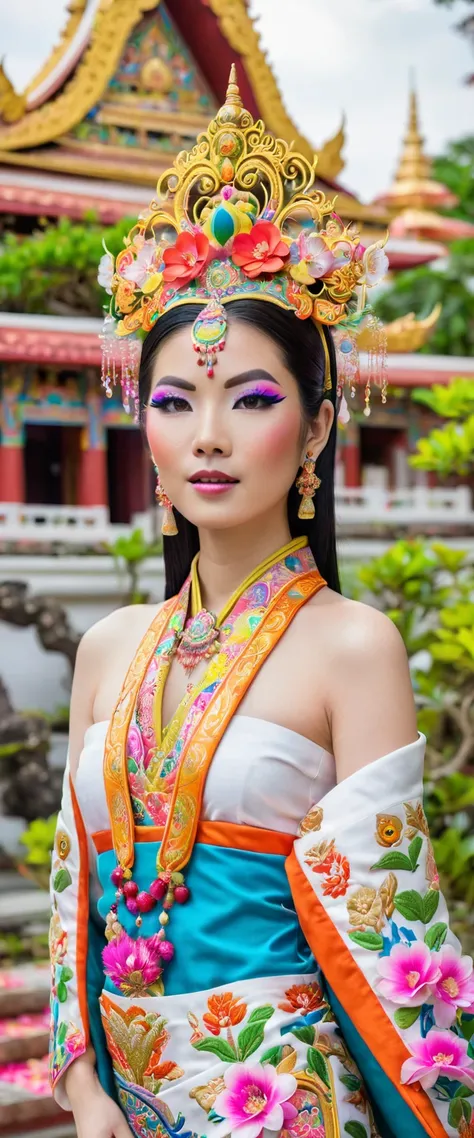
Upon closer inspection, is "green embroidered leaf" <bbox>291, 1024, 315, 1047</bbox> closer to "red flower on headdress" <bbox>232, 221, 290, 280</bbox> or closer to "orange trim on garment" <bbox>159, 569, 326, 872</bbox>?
"orange trim on garment" <bbox>159, 569, 326, 872</bbox>

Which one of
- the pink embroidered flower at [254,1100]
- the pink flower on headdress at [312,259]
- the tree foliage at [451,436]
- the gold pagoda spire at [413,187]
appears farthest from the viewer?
the gold pagoda spire at [413,187]

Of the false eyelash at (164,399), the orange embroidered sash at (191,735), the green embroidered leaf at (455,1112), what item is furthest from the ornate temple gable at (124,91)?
the green embroidered leaf at (455,1112)

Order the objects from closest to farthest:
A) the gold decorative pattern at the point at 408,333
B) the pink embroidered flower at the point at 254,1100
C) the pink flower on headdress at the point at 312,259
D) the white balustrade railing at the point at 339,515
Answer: the pink embroidered flower at the point at 254,1100 → the pink flower on headdress at the point at 312,259 → the white balustrade railing at the point at 339,515 → the gold decorative pattern at the point at 408,333

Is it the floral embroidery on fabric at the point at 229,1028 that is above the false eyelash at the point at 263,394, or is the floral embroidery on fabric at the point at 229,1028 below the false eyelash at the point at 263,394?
below

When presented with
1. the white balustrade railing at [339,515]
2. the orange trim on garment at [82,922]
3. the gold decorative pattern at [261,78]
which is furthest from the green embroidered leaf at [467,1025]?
the gold decorative pattern at [261,78]

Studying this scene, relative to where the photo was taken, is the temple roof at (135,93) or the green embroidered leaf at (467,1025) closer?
the green embroidered leaf at (467,1025)

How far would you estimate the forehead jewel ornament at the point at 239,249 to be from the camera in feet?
5.80

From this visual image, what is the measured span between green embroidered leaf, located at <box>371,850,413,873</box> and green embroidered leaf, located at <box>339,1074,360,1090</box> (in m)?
0.27

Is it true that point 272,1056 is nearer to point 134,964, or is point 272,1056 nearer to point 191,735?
point 134,964

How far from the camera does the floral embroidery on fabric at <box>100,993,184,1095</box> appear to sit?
1672 millimetres

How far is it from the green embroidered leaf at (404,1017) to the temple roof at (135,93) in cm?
699

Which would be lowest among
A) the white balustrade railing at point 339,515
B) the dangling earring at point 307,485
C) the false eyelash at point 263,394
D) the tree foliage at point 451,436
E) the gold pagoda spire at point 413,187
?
the white balustrade railing at point 339,515

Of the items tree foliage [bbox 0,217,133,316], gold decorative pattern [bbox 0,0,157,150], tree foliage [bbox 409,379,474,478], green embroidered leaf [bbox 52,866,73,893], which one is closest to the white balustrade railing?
tree foliage [bbox 0,217,133,316]

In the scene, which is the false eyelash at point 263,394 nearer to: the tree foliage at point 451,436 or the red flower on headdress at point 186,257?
the red flower on headdress at point 186,257
